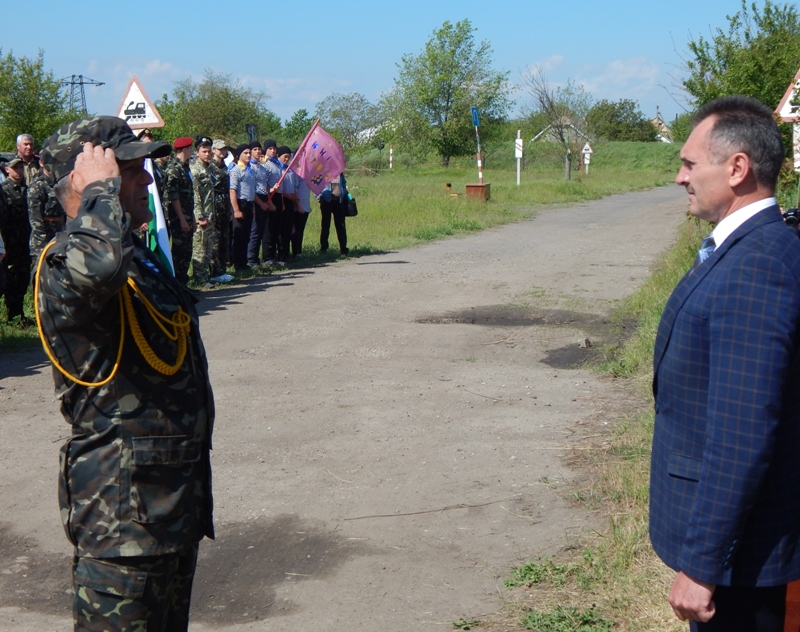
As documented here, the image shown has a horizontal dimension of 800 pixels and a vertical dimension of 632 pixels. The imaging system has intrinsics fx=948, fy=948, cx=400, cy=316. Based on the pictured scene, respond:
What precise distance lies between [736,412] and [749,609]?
1.77ft

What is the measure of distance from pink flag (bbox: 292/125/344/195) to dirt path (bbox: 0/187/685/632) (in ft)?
11.2

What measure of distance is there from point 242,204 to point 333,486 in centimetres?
931

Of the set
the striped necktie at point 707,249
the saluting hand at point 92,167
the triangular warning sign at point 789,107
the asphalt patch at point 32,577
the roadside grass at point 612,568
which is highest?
the triangular warning sign at point 789,107

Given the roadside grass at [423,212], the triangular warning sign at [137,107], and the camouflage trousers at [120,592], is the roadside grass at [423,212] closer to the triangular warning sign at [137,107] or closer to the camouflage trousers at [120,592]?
the triangular warning sign at [137,107]

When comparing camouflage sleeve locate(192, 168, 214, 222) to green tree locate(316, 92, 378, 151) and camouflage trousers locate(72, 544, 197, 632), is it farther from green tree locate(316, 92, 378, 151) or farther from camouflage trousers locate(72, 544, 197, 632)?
green tree locate(316, 92, 378, 151)

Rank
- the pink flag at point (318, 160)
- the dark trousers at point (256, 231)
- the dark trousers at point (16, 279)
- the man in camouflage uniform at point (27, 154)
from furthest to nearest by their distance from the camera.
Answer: the pink flag at point (318, 160) < the dark trousers at point (256, 231) < the man in camouflage uniform at point (27, 154) < the dark trousers at point (16, 279)

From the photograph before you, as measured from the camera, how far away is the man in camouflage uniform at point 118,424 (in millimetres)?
2646

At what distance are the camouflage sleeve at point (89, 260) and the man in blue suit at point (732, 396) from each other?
4.74 feet

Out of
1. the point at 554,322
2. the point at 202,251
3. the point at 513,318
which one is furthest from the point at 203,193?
the point at 554,322

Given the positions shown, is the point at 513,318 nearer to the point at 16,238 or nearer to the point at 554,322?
the point at 554,322

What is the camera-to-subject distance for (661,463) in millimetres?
2467

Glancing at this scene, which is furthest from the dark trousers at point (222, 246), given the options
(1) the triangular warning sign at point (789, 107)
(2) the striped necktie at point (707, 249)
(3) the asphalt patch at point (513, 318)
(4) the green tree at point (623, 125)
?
(4) the green tree at point (623, 125)

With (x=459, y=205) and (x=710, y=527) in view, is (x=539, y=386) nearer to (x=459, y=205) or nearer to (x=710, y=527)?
(x=710, y=527)

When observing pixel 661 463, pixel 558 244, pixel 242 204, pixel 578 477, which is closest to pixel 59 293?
pixel 661 463
